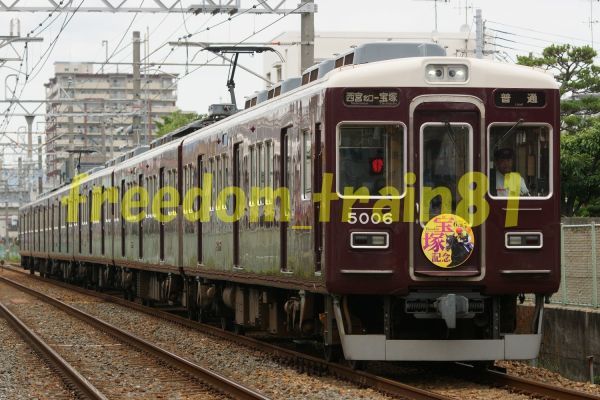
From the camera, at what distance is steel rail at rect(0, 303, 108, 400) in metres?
11.6

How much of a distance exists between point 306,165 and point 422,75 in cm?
151

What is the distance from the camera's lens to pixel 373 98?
11523 millimetres

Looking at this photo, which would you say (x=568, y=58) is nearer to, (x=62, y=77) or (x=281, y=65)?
(x=281, y=65)

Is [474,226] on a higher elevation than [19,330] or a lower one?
higher

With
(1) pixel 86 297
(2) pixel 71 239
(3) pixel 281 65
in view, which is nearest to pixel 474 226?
(1) pixel 86 297

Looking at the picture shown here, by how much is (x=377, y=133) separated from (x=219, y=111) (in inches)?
342

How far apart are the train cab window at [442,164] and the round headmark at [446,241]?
0.09 m

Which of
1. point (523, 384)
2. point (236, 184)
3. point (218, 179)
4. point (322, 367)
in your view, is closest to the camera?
point (523, 384)

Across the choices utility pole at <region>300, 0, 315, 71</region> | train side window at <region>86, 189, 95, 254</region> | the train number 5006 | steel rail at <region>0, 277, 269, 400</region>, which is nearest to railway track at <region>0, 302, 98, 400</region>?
steel rail at <region>0, 277, 269, 400</region>

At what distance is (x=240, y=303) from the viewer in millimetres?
16406

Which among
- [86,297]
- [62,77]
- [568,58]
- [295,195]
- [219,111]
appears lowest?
[86,297]

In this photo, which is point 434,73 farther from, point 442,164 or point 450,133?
point 442,164

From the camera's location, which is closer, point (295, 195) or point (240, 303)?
point (295, 195)

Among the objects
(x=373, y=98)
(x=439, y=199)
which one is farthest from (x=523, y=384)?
(x=373, y=98)
